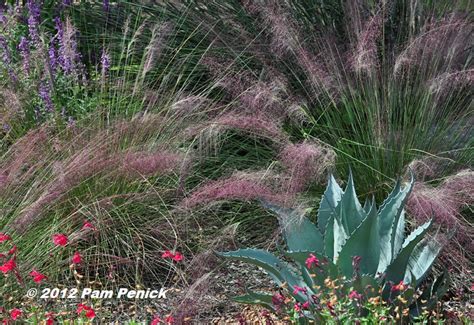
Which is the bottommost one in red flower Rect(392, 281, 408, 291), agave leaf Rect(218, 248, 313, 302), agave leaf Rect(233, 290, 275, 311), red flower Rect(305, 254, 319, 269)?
agave leaf Rect(233, 290, 275, 311)

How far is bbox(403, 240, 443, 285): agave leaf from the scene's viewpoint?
3.81m

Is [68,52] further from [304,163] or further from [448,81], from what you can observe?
[448,81]

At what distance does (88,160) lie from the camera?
4.38 metres

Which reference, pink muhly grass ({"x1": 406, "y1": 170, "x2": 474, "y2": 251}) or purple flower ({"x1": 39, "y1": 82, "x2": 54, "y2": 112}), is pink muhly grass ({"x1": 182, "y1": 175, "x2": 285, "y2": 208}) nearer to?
pink muhly grass ({"x1": 406, "y1": 170, "x2": 474, "y2": 251})

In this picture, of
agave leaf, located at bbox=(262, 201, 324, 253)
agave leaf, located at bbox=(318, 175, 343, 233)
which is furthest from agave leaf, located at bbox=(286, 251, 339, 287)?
agave leaf, located at bbox=(318, 175, 343, 233)

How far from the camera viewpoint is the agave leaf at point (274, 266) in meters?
3.72

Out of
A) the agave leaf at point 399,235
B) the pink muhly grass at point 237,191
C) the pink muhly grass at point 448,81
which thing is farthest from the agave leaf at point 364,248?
the pink muhly grass at point 448,81

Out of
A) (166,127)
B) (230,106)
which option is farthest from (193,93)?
(166,127)

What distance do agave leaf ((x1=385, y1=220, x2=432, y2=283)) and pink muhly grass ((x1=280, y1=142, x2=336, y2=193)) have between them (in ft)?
1.87

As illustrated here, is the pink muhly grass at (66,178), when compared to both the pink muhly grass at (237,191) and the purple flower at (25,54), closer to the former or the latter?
the pink muhly grass at (237,191)

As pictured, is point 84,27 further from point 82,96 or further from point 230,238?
point 230,238

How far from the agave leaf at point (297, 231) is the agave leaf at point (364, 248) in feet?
0.96

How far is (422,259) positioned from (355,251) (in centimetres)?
38

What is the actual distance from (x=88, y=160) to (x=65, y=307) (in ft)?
2.60
